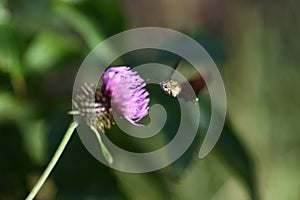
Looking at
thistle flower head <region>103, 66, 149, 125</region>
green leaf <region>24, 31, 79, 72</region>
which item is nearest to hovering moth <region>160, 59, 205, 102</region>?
thistle flower head <region>103, 66, 149, 125</region>

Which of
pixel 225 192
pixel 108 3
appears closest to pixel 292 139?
pixel 225 192

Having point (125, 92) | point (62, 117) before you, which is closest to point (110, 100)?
point (125, 92)

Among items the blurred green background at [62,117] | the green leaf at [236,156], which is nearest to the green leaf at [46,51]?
the blurred green background at [62,117]

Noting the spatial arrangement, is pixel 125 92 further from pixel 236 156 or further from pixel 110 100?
pixel 236 156

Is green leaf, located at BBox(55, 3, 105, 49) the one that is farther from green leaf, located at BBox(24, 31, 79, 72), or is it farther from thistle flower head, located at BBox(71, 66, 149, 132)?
thistle flower head, located at BBox(71, 66, 149, 132)

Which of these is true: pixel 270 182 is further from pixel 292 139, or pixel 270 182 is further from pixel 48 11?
pixel 48 11

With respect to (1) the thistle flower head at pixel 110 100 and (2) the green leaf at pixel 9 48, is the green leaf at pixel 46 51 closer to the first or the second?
(2) the green leaf at pixel 9 48
